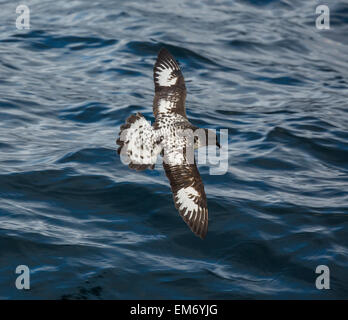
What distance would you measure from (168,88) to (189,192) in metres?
1.72

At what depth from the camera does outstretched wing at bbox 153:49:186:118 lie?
322 inches

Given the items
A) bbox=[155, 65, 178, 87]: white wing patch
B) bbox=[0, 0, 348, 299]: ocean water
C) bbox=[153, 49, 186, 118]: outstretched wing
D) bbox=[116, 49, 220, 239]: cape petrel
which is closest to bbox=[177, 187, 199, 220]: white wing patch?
bbox=[116, 49, 220, 239]: cape petrel

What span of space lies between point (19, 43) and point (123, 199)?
6.99 m

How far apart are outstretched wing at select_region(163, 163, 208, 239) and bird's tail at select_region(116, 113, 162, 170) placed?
0.24m

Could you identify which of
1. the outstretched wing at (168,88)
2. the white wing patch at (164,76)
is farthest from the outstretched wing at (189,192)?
the white wing patch at (164,76)

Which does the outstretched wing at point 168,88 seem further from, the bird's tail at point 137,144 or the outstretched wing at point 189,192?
the outstretched wing at point 189,192

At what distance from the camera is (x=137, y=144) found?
731cm

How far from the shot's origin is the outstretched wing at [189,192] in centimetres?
732

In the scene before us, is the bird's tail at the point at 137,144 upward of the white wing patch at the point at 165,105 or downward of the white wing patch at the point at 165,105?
downward

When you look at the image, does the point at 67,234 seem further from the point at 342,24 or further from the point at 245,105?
the point at 342,24

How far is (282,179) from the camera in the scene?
32.3 ft

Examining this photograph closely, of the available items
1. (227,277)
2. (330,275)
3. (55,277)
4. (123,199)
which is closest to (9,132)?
(123,199)

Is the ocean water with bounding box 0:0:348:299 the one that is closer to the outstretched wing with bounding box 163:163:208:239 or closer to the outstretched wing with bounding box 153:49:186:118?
the outstretched wing with bounding box 163:163:208:239

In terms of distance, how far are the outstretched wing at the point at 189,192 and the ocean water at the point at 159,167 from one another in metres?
0.68
